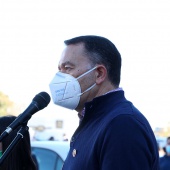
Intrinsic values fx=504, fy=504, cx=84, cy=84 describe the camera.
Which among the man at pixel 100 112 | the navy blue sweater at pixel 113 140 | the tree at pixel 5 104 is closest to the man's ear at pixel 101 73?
the man at pixel 100 112

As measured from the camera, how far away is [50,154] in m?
6.24

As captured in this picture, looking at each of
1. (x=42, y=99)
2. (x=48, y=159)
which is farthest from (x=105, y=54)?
(x=48, y=159)

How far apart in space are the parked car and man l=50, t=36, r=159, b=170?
3116 mm

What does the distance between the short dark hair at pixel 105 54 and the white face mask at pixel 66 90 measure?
9 centimetres

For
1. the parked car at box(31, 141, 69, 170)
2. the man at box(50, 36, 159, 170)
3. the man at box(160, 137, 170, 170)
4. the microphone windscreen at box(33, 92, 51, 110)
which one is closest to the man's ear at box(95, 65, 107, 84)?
the man at box(50, 36, 159, 170)

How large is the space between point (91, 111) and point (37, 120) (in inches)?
2112

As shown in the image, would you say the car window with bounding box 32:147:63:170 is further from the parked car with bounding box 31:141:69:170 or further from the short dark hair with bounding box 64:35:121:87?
the short dark hair with bounding box 64:35:121:87

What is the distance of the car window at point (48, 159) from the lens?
6.08m

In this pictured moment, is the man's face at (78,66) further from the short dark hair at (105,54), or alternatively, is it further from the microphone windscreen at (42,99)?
the microphone windscreen at (42,99)

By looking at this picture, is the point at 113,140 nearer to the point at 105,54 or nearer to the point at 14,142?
the point at 14,142

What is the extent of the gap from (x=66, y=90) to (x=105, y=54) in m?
0.32

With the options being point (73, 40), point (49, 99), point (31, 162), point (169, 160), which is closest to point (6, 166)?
point (31, 162)

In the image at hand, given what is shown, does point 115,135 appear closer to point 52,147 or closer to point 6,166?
point 6,166

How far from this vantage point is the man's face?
3.00 metres
